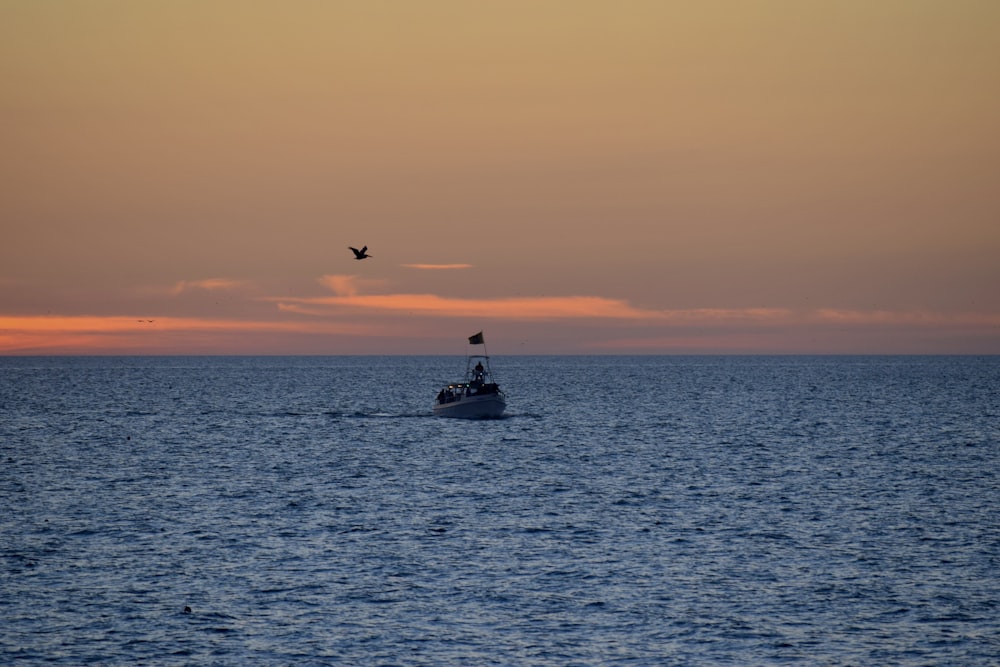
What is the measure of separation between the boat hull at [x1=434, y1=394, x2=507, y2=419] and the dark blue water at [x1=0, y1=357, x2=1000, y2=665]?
1168cm

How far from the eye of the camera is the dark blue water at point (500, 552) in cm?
3309

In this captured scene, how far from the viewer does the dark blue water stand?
109ft

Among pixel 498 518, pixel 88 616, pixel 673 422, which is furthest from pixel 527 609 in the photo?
pixel 673 422

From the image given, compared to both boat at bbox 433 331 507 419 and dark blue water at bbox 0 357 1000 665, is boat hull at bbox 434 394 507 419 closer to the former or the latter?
boat at bbox 433 331 507 419

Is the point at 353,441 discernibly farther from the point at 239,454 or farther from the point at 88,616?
the point at 88,616

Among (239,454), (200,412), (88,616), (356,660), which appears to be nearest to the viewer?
(356,660)

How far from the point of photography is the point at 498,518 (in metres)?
53.8

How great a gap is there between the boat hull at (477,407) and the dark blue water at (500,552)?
11676mm

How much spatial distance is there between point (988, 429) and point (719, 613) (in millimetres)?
84089

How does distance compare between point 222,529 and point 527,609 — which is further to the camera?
point 222,529

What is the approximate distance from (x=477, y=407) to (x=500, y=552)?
203 ft

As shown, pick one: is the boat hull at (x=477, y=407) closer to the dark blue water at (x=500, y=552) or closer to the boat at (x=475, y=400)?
the boat at (x=475, y=400)

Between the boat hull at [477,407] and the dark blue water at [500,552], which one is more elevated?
the boat hull at [477,407]

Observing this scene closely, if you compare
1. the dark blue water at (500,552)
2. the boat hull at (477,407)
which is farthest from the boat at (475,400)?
the dark blue water at (500,552)
